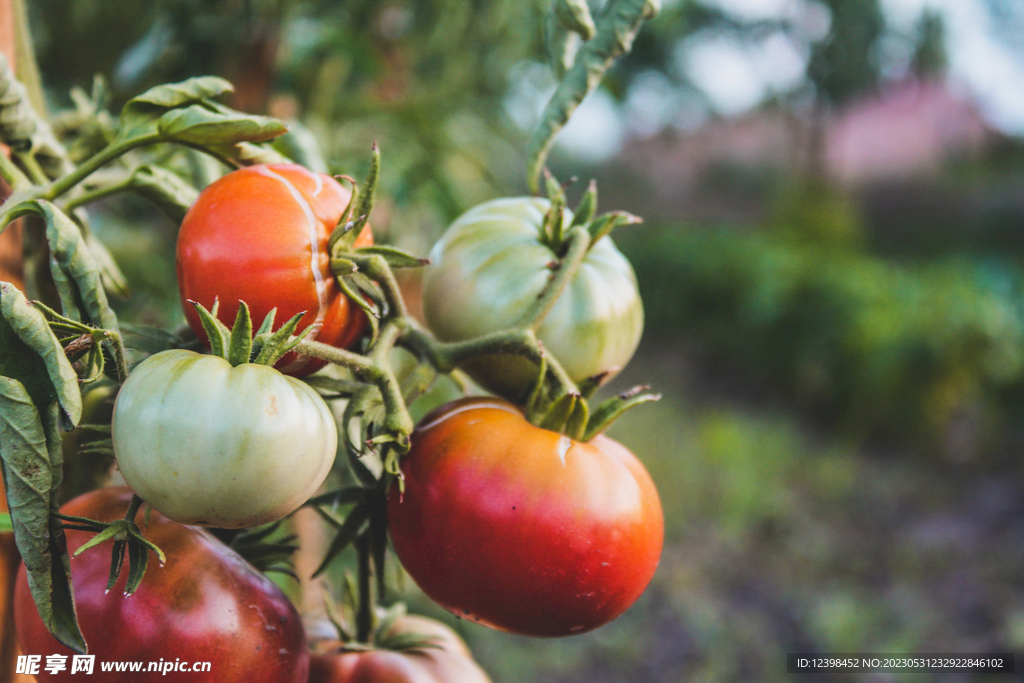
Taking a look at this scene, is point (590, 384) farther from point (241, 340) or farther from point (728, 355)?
point (728, 355)

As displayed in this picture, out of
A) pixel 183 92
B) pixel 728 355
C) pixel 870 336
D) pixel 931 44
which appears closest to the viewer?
pixel 183 92

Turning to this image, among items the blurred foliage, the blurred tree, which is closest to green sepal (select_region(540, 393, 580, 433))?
the blurred foliage

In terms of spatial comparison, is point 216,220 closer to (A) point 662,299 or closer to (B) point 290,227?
(B) point 290,227

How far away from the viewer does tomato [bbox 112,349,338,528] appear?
287mm

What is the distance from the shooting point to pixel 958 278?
4008 mm

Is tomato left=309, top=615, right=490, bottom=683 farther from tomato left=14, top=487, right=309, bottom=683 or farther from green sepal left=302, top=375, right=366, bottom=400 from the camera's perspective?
green sepal left=302, top=375, right=366, bottom=400

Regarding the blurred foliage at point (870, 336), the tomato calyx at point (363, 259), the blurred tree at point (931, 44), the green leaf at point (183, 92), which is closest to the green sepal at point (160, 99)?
the green leaf at point (183, 92)

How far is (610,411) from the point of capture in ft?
1.31

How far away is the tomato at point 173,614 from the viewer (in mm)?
354

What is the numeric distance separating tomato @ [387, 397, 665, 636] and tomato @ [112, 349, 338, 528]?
0.28 feet

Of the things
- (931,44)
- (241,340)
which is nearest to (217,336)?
(241,340)

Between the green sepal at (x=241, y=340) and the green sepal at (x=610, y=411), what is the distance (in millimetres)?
188

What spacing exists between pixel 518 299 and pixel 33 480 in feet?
0.81

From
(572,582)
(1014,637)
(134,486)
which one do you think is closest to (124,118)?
(134,486)
